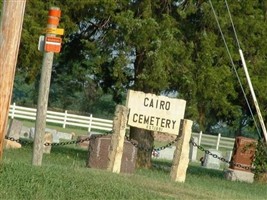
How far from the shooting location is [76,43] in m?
31.6

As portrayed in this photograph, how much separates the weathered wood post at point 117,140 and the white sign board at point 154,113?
77 cm

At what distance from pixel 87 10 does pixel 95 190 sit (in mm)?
14410

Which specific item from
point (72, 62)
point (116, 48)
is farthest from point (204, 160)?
point (116, 48)

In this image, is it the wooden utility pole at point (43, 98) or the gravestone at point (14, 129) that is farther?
the gravestone at point (14, 129)

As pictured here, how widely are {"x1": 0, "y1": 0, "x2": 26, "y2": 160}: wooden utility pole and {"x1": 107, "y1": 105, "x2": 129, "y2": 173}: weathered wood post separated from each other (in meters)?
5.52

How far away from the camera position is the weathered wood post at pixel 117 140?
20.3 m

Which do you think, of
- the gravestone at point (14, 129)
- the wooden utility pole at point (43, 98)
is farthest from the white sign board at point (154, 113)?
the gravestone at point (14, 129)

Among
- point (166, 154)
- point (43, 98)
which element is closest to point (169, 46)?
point (43, 98)

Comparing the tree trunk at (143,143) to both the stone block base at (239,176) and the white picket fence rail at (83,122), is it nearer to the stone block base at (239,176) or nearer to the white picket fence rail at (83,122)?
the stone block base at (239,176)

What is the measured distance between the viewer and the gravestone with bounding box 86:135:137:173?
75.6 ft

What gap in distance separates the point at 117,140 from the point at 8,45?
5780mm

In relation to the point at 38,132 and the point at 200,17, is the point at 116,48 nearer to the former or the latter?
the point at 200,17

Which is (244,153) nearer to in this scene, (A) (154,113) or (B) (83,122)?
(A) (154,113)

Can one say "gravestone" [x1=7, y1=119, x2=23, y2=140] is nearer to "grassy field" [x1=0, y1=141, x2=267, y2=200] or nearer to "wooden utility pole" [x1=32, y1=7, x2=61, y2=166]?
"wooden utility pole" [x1=32, y1=7, x2=61, y2=166]
